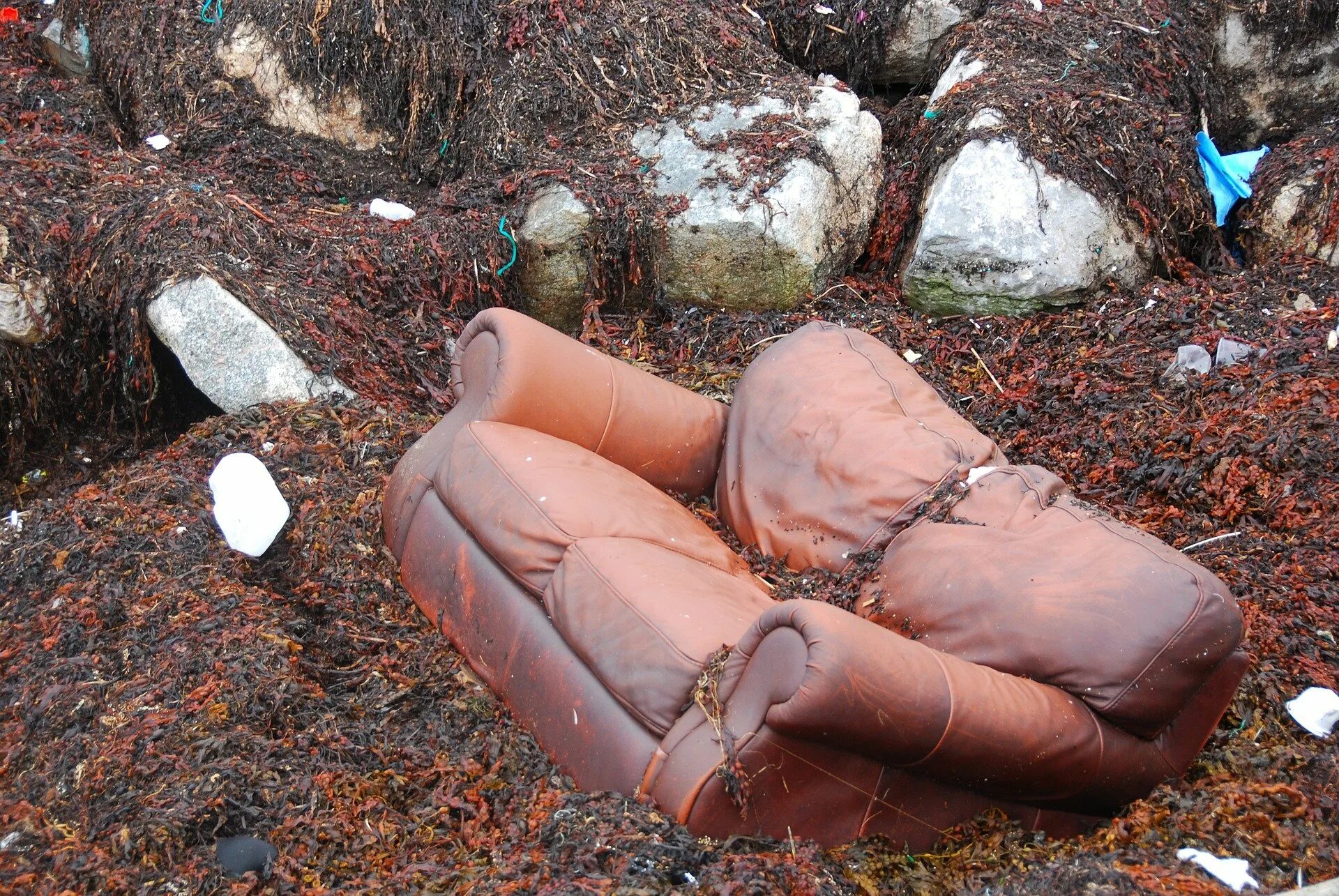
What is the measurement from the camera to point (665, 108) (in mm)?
4891

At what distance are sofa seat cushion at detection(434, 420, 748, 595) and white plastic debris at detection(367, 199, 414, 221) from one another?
218 cm

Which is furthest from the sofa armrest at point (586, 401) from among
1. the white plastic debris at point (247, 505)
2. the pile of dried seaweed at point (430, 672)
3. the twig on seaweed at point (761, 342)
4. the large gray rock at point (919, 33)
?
the large gray rock at point (919, 33)

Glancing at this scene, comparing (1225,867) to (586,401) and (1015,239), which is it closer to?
(586,401)

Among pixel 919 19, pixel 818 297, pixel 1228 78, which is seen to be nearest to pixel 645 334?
pixel 818 297

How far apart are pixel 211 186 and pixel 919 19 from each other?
11.8 ft

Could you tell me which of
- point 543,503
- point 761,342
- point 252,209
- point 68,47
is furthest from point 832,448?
point 68,47

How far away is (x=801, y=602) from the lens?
213 cm

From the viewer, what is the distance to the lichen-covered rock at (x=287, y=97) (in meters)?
5.08

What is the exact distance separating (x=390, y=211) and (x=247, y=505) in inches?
78.2

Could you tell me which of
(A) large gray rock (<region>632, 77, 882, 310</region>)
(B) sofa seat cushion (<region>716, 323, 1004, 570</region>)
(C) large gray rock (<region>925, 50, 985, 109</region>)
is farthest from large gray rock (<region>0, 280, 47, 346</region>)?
(C) large gray rock (<region>925, 50, 985, 109</region>)

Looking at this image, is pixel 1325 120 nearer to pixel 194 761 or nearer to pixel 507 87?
pixel 507 87

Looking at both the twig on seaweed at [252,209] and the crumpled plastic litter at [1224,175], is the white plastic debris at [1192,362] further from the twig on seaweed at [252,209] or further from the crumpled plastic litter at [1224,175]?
the twig on seaweed at [252,209]

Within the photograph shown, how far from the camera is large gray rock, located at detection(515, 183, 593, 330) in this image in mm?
4570

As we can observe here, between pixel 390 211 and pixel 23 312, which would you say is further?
pixel 390 211
